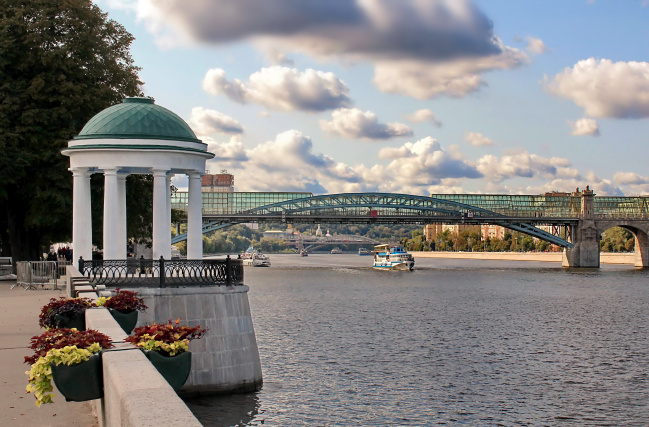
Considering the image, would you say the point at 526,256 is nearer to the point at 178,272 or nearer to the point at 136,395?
the point at 178,272

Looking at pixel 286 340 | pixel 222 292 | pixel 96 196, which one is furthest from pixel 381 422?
pixel 96 196

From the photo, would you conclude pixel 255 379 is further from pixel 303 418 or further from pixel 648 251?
pixel 648 251

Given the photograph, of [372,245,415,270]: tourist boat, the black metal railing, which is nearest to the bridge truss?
[372,245,415,270]: tourist boat

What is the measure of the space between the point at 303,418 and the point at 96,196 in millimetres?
20656

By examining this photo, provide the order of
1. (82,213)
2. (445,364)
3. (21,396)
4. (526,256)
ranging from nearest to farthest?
(21,396) → (82,213) → (445,364) → (526,256)

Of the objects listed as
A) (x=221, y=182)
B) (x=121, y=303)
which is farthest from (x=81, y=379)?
(x=221, y=182)

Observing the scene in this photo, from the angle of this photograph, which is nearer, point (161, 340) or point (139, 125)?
point (161, 340)

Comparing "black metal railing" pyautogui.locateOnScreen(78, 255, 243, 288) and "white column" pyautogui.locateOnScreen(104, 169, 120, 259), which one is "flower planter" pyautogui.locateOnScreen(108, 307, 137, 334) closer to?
"black metal railing" pyautogui.locateOnScreen(78, 255, 243, 288)

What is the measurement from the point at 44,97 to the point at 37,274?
9.02 metres

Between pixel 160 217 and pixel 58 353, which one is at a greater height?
pixel 160 217

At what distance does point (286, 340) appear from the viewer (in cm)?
2984

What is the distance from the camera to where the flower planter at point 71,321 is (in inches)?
455

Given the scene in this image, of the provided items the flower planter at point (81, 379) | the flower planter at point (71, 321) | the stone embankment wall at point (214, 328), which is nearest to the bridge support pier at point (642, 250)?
the stone embankment wall at point (214, 328)

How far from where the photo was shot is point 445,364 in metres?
25.0
